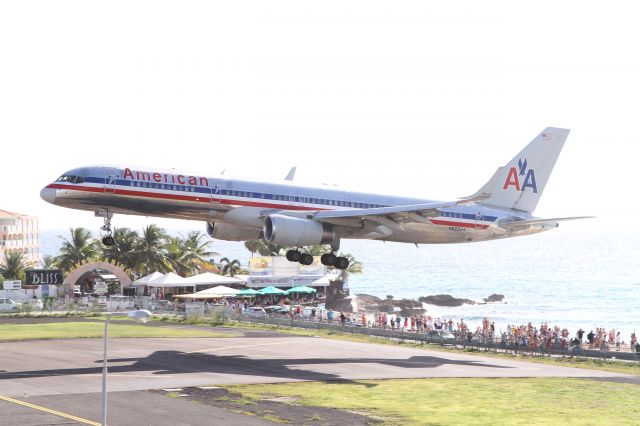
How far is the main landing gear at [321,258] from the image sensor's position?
52094mm

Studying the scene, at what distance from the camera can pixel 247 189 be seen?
161ft

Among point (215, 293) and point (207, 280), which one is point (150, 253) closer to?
point (207, 280)

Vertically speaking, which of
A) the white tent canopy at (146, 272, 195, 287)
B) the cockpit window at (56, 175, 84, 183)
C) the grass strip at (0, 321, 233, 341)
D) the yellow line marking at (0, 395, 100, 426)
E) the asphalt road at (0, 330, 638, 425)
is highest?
the cockpit window at (56, 175, 84, 183)

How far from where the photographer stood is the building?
154613 millimetres

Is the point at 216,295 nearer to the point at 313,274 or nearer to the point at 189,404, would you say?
the point at 313,274

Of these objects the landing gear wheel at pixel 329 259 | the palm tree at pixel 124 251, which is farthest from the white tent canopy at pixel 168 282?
the landing gear wheel at pixel 329 259

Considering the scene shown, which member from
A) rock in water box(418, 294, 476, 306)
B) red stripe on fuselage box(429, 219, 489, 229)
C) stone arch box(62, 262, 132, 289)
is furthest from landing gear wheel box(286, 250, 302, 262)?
rock in water box(418, 294, 476, 306)

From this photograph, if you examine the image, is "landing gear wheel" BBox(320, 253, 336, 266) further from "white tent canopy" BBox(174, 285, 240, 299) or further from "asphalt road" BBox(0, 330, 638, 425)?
"white tent canopy" BBox(174, 285, 240, 299)

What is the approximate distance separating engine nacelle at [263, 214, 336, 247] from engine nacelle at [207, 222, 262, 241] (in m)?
3.19

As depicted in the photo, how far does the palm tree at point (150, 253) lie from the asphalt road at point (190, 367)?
4208 cm

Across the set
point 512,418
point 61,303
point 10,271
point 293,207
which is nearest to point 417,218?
point 293,207

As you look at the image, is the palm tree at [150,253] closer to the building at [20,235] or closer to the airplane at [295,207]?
the airplane at [295,207]

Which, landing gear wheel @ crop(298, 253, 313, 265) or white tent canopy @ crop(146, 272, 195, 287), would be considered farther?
white tent canopy @ crop(146, 272, 195, 287)

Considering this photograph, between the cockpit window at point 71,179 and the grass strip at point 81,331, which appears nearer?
the cockpit window at point 71,179
